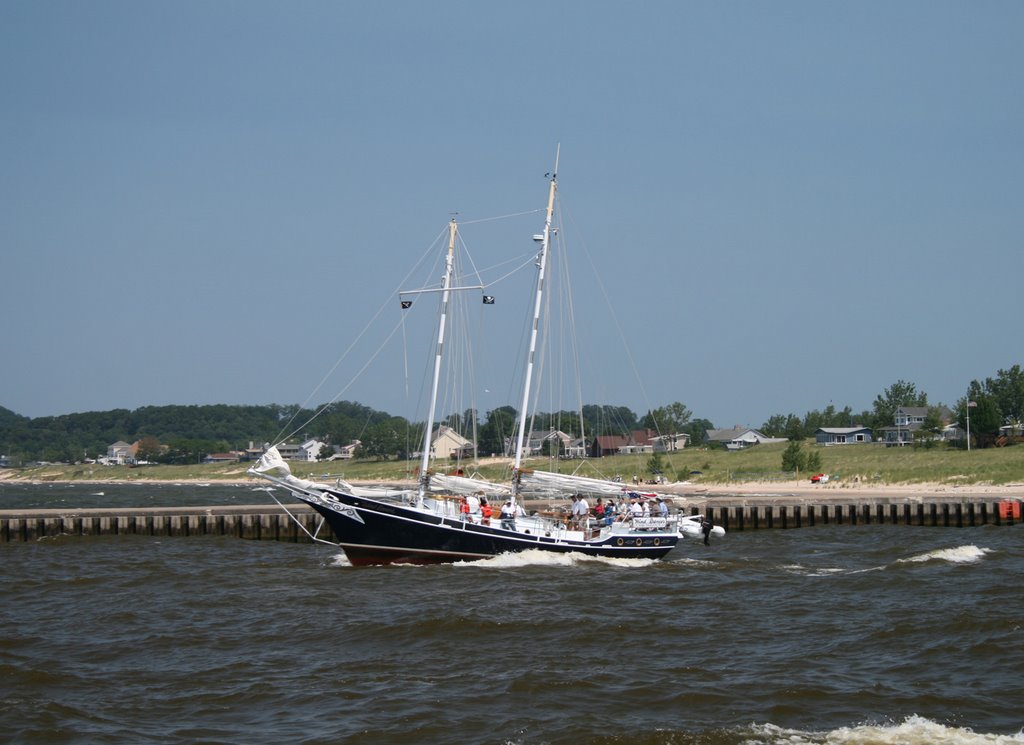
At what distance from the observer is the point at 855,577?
114 ft

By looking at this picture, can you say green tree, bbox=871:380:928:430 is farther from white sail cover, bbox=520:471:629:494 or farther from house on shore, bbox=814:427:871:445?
white sail cover, bbox=520:471:629:494

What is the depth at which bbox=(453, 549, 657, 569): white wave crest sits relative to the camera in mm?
38656

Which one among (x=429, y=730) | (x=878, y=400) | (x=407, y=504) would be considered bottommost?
(x=429, y=730)

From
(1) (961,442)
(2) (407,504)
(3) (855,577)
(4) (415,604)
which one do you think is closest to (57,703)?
(4) (415,604)

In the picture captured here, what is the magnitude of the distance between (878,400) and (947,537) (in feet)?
351

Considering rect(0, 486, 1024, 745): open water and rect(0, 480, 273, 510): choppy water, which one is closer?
rect(0, 486, 1024, 745): open water

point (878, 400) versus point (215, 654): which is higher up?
point (878, 400)

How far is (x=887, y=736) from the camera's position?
58.0 ft

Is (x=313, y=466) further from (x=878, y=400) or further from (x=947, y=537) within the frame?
(x=947, y=537)

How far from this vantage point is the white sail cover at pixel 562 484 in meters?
41.4

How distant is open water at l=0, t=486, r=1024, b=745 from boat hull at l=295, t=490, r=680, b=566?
2.20 ft

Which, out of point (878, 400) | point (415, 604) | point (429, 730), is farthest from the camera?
point (878, 400)

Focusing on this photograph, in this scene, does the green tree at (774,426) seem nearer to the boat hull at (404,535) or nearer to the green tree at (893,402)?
the green tree at (893,402)

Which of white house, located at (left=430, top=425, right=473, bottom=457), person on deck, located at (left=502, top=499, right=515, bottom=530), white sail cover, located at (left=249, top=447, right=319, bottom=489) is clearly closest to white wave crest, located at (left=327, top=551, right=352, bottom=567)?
white sail cover, located at (left=249, top=447, right=319, bottom=489)
